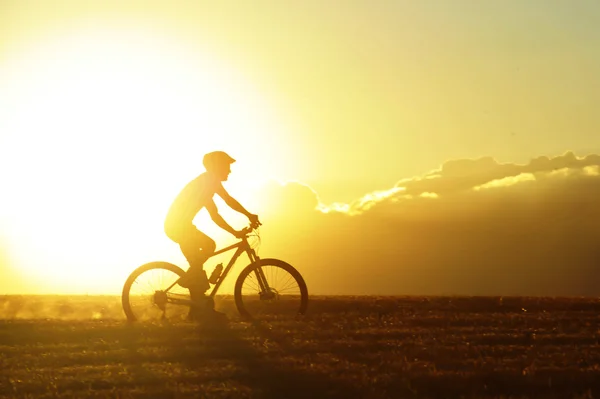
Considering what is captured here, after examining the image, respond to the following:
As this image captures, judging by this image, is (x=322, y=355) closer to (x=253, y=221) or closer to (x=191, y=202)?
(x=253, y=221)

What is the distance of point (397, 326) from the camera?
12742 mm

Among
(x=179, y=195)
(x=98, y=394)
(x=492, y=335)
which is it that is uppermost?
(x=179, y=195)

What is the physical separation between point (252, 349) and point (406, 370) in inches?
86.8

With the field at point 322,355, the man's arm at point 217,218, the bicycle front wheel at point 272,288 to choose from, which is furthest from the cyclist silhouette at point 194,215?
the field at point 322,355

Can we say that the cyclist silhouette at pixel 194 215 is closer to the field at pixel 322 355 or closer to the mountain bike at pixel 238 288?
the mountain bike at pixel 238 288

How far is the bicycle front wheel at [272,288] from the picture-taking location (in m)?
13.6

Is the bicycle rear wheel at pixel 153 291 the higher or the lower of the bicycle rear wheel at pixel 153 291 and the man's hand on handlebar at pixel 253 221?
the lower

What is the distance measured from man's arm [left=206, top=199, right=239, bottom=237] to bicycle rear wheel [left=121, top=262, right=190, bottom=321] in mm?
969

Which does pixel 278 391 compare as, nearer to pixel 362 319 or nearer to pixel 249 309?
pixel 362 319

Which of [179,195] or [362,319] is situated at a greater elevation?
[179,195]

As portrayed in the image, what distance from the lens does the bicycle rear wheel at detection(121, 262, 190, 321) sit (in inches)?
544

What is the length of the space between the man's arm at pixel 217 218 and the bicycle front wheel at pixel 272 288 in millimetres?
668

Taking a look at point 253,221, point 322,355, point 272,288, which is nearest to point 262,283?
point 272,288

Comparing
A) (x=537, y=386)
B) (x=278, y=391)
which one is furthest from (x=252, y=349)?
(x=537, y=386)
